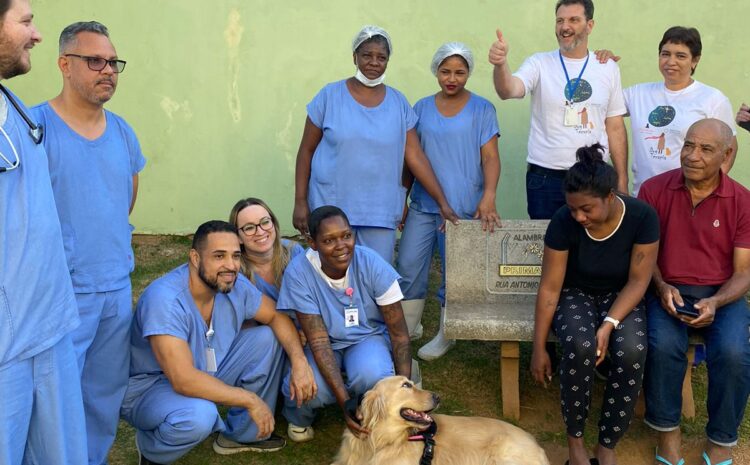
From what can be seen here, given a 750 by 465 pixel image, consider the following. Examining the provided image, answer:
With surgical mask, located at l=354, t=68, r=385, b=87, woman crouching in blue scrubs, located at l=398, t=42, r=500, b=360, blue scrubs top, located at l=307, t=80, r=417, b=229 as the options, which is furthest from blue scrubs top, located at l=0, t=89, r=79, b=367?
woman crouching in blue scrubs, located at l=398, t=42, r=500, b=360

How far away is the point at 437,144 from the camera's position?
204 inches

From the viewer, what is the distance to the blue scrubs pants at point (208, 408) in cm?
381

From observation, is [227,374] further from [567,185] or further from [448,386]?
[567,185]

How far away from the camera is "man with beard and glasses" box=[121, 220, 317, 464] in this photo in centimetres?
384

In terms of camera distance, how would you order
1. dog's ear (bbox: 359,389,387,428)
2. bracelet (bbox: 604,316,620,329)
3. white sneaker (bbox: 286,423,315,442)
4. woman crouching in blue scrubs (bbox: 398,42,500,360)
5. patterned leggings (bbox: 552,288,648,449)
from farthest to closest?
woman crouching in blue scrubs (bbox: 398,42,500,360)
white sneaker (bbox: 286,423,315,442)
bracelet (bbox: 604,316,620,329)
patterned leggings (bbox: 552,288,648,449)
dog's ear (bbox: 359,389,387,428)

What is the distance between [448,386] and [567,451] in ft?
3.22

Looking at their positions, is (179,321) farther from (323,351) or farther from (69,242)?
(323,351)

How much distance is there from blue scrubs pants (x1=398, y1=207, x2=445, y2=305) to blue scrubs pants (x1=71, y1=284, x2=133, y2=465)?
2097 millimetres

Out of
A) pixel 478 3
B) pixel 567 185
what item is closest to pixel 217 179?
pixel 478 3

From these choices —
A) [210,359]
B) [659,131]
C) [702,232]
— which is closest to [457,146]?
[659,131]

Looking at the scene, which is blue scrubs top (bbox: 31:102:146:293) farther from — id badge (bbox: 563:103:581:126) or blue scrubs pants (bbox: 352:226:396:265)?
id badge (bbox: 563:103:581:126)

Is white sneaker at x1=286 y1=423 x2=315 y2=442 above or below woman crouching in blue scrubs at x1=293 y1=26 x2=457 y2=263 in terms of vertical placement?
below

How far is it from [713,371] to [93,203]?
10.8 ft

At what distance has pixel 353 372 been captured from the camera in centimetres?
419
